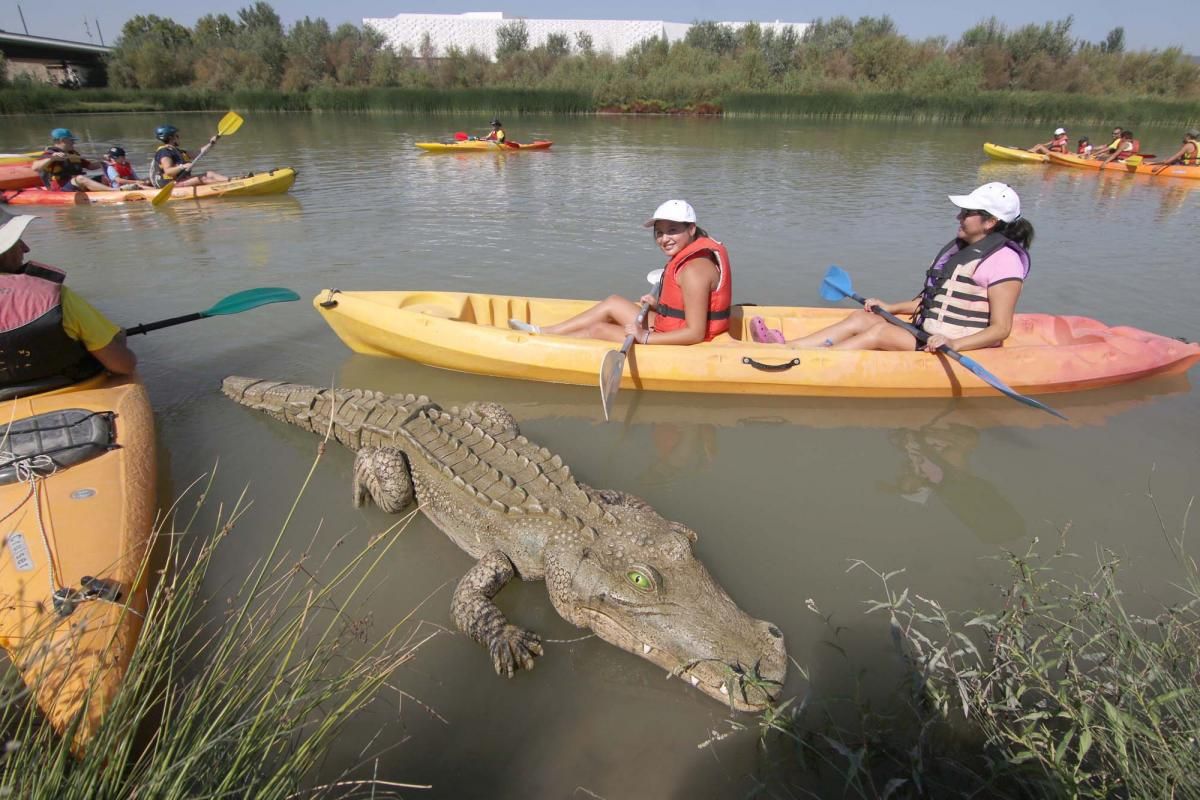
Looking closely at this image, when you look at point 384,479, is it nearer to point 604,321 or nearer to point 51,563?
point 51,563

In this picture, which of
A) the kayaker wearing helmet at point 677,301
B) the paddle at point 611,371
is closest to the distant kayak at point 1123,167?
the kayaker wearing helmet at point 677,301

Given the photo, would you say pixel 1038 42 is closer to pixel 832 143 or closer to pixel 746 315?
pixel 832 143

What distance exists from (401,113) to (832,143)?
2370 cm

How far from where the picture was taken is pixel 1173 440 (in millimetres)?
4844

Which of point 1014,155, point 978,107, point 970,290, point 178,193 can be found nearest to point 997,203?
point 970,290

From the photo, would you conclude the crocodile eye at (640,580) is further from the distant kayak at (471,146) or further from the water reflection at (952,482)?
the distant kayak at (471,146)

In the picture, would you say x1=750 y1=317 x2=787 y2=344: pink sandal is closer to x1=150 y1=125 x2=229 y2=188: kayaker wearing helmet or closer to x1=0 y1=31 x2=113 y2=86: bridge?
x1=150 y1=125 x2=229 y2=188: kayaker wearing helmet

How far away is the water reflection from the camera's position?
13.0 feet

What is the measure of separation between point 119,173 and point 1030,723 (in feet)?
55.5

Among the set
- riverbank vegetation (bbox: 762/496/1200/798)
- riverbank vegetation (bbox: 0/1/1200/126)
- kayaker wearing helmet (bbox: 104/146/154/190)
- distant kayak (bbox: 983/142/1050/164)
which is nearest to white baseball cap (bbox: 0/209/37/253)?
riverbank vegetation (bbox: 762/496/1200/798)

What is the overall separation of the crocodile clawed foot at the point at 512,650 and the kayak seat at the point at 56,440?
2.69 metres

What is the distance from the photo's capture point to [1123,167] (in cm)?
1708

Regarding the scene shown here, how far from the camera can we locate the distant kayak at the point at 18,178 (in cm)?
1314

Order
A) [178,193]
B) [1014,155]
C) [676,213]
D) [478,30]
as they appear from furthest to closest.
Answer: [478,30]
[1014,155]
[178,193]
[676,213]
